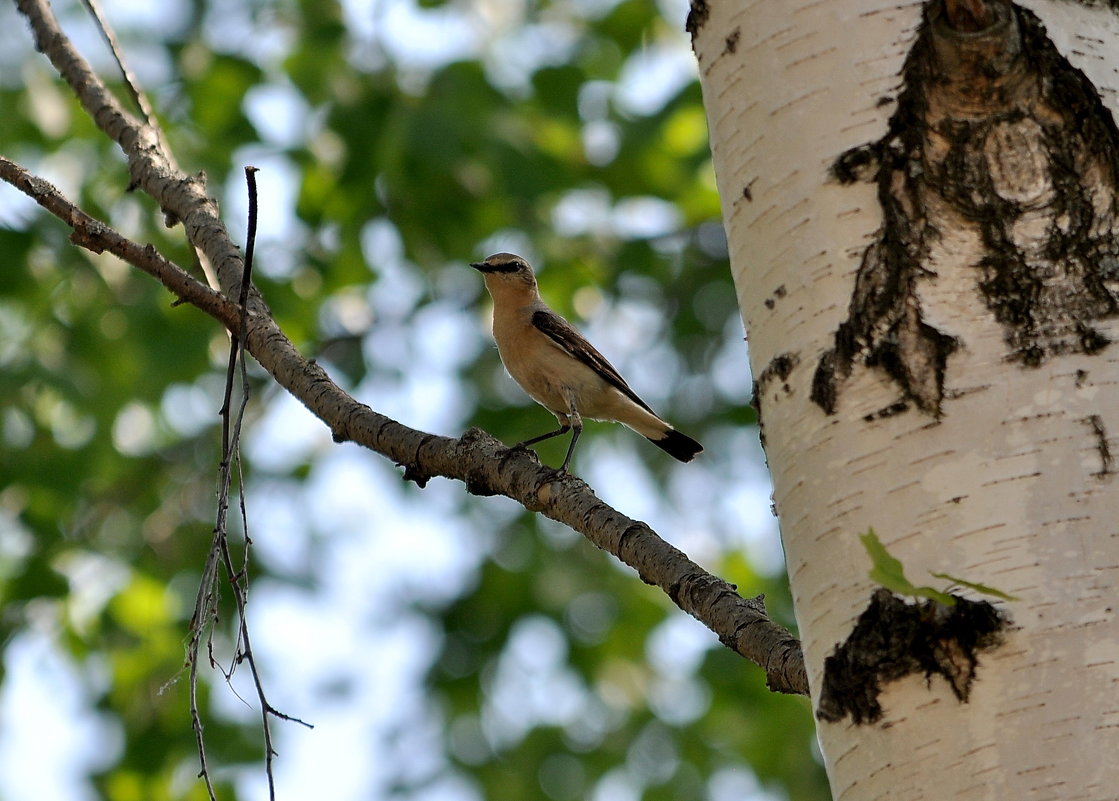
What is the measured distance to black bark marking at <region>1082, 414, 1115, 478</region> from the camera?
1.37 metres

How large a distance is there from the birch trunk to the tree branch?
71 cm

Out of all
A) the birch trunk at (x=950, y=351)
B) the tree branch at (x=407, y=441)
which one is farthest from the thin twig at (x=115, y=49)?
the birch trunk at (x=950, y=351)

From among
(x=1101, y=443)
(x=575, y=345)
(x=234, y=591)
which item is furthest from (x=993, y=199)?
(x=575, y=345)

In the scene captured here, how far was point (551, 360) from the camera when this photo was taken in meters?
6.15

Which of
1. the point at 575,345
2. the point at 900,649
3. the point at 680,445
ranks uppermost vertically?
the point at 575,345

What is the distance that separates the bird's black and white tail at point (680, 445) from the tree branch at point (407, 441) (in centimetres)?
386

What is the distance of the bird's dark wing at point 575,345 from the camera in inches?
245

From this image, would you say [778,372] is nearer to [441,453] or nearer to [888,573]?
[888,573]

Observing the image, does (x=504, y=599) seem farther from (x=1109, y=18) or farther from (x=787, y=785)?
(x=1109, y=18)

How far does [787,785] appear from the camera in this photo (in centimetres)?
677

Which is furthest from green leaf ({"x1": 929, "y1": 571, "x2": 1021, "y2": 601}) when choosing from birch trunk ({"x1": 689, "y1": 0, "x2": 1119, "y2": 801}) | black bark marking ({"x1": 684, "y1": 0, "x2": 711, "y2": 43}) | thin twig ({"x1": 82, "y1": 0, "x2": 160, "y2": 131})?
thin twig ({"x1": 82, "y1": 0, "x2": 160, "y2": 131})

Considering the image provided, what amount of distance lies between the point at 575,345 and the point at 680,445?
96 cm

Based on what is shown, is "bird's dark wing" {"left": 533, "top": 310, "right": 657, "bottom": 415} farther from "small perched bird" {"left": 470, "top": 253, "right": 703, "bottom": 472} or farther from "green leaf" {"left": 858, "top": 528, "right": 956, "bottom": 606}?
"green leaf" {"left": 858, "top": 528, "right": 956, "bottom": 606}

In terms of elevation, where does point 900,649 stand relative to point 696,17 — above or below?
below
